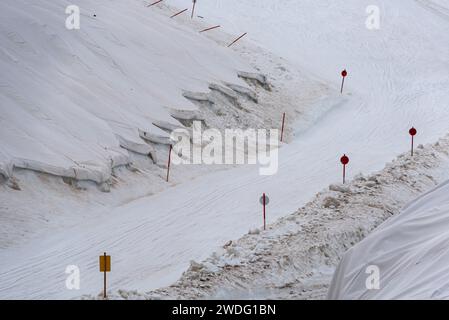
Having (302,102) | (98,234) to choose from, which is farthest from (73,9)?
(98,234)

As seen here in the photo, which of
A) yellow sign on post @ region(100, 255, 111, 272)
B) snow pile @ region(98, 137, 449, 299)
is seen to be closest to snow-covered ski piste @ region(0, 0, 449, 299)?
snow pile @ region(98, 137, 449, 299)

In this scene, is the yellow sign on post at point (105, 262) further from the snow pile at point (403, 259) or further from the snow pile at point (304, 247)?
the snow pile at point (403, 259)

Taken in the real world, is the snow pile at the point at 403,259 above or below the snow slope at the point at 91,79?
below

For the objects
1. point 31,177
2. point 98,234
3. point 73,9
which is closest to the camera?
point 98,234

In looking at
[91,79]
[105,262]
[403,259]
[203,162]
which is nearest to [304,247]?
[403,259]

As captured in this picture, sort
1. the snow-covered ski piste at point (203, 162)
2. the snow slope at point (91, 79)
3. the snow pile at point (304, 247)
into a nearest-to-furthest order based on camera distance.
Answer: the snow pile at point (304, 247), the snow-covered ski piste at point (203, 162), the snow slope at point (91, 79)

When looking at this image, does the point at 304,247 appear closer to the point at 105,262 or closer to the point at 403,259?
the point at 403,259

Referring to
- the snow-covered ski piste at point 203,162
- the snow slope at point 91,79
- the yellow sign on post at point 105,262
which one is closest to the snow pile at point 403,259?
the snow-covered ski piste at point 203,162

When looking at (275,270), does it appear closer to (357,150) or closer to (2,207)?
(2,207)
